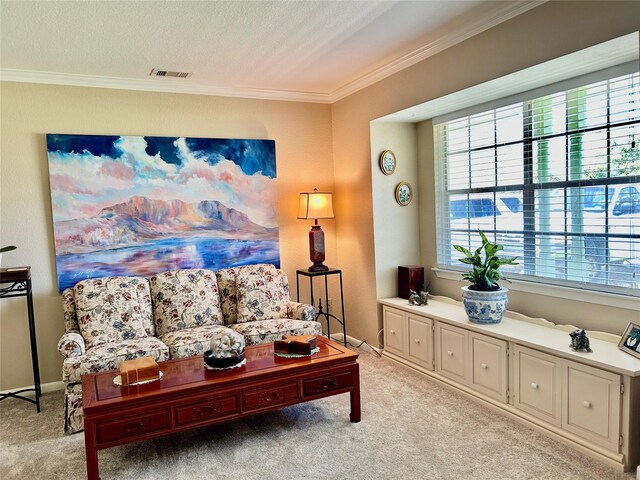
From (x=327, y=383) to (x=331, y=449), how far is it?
43cm

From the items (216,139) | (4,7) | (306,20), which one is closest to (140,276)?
(216,139)

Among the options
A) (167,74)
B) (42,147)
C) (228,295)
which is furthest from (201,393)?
(167,74)

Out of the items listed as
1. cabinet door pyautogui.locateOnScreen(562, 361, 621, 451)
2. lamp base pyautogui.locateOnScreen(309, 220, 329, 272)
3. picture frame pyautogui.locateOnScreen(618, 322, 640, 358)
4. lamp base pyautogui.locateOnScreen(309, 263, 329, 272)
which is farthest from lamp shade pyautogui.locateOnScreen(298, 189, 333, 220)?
picture frame pyautogui.locateOnScreen(618, 322, 640, 358)

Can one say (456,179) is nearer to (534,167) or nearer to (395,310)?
(534,167)

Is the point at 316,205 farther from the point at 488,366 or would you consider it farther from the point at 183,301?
the point at 488,366

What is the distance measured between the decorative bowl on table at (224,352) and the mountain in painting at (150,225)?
5.73 feet

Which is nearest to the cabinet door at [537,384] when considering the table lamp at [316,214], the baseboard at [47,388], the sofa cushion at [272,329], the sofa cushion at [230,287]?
the sofa cushion at [272,329]

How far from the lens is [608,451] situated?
2.68m

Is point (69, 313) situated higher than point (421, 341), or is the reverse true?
point (69, 313)

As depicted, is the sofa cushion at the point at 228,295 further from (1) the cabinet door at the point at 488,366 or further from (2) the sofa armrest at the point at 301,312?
(1) the cabinet door at the point at 488,366

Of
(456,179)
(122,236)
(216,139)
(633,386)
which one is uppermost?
(216,139)

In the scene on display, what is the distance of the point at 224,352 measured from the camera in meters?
3.10

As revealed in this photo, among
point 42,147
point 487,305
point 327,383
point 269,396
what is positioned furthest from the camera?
point 42,147

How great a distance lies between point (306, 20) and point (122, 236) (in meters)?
2.48
